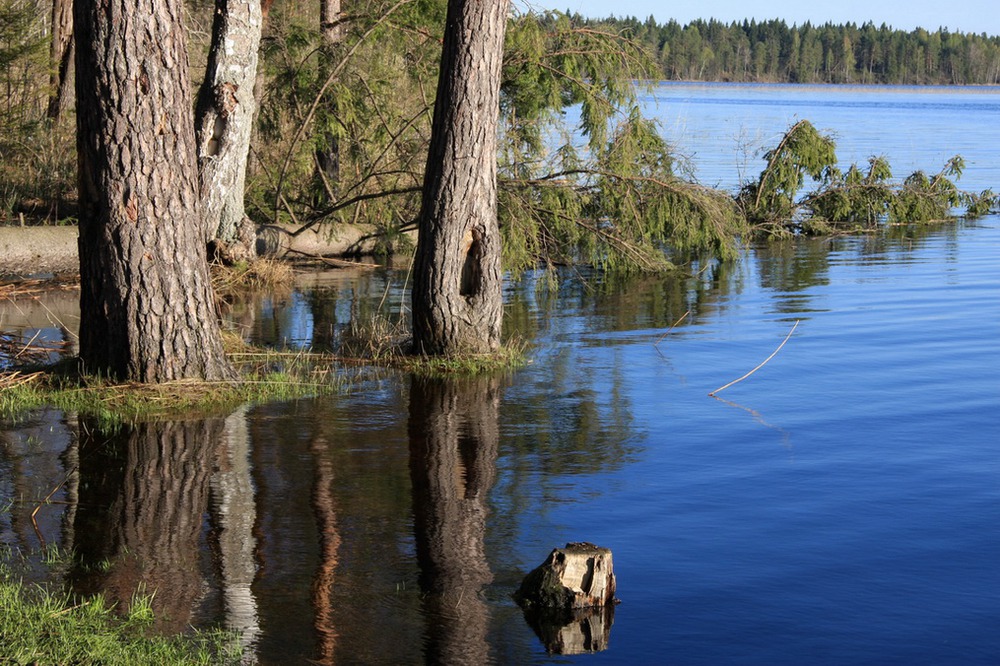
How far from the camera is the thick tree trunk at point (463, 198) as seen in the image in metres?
10.6

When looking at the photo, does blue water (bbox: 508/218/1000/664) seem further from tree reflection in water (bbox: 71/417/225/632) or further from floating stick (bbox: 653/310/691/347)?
tree reflection in water (bbox: 71/417/225/632)

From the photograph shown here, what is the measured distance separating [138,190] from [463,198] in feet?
9.50

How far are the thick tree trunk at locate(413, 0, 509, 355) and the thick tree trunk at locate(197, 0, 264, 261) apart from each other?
18.0ft

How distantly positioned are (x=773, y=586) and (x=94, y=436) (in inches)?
189

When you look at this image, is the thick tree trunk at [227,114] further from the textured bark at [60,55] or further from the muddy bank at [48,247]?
the textured bark at [60,55]

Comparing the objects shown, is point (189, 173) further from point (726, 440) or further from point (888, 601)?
point (888, 601)

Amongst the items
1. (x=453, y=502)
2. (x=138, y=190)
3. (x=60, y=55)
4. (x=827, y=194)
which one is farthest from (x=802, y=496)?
(x=60, y=55)

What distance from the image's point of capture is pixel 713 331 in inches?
521

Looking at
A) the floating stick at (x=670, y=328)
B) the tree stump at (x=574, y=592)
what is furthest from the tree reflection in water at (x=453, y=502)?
the floating stick at (x=670, y=328)

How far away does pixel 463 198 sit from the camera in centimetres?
1073

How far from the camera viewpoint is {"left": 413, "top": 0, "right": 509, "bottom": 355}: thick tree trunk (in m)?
10.6

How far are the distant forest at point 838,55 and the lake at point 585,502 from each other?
3940 inches

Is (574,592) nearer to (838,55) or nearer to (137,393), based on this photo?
(137,393)

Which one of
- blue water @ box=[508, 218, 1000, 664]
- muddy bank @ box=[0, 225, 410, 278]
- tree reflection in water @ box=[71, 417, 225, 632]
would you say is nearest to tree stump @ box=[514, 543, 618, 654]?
blue water @ box=[508, 218, 1000, 664]
